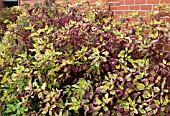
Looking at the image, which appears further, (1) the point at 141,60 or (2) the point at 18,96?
(2) the point at 18,96

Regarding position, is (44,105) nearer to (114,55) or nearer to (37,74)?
(37,74)

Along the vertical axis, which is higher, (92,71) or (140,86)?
(92,71)


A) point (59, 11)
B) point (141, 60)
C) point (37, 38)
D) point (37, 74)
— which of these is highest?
point (59, 11)

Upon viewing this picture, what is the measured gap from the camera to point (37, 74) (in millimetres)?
2867

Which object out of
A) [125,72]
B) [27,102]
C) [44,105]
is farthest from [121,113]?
[27,102]

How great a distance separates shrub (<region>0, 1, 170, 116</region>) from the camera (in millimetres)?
2641

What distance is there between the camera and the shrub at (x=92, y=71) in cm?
264

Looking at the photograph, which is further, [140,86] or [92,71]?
[92,71]

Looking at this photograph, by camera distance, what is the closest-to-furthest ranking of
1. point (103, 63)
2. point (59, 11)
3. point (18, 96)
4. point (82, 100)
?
point (82, 100), point (103, 63), point (18, 96), point (59, 11)

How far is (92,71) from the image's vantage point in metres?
2.81

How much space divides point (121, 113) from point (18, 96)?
4.16 feet

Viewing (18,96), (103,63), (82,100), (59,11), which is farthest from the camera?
(59,11)

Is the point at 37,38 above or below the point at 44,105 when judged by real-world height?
above

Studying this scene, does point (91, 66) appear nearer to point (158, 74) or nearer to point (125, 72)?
point (125, 72)
